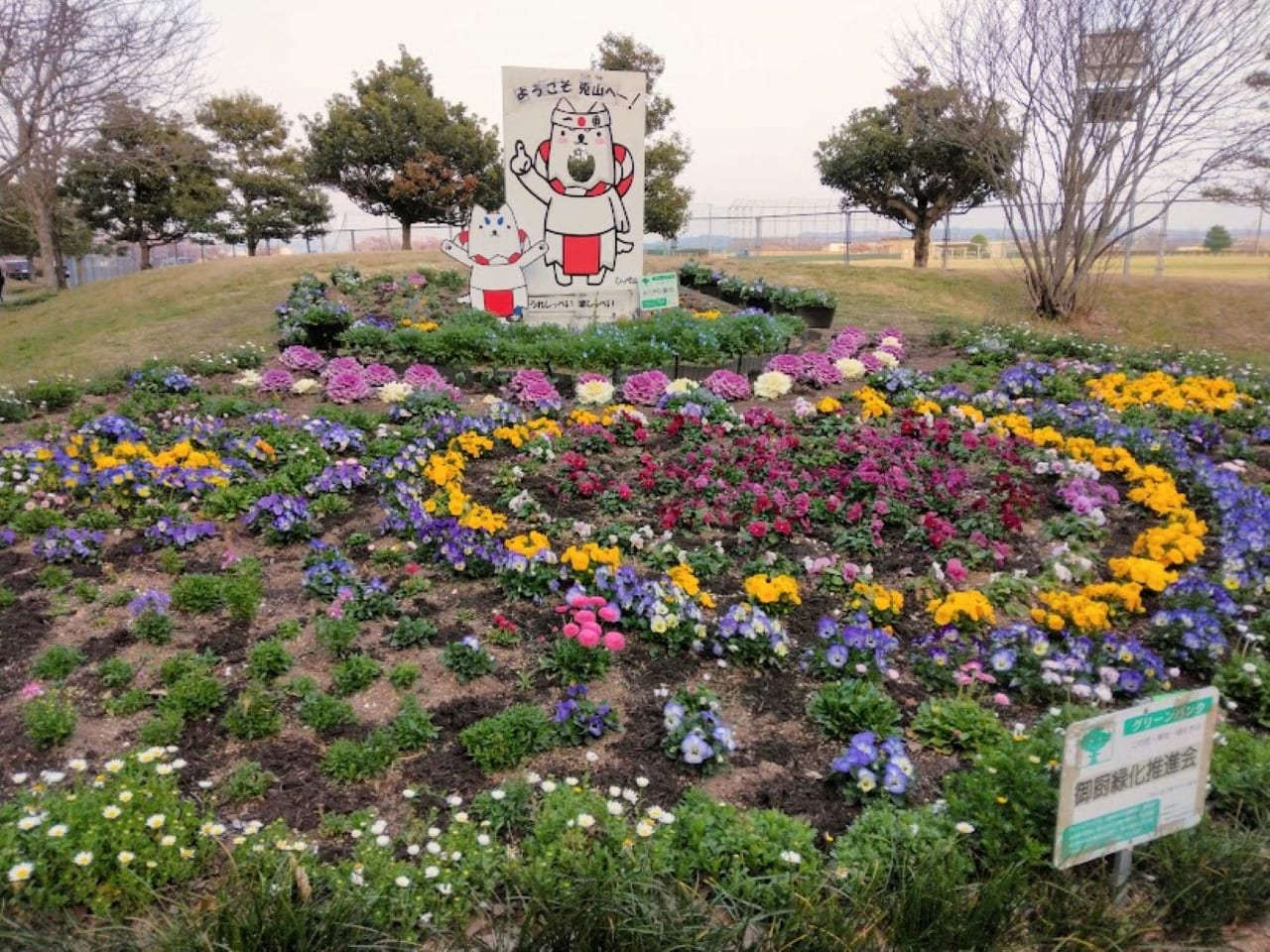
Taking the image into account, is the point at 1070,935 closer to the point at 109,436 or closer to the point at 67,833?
the point at 67,833

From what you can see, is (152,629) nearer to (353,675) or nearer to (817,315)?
(353,675)

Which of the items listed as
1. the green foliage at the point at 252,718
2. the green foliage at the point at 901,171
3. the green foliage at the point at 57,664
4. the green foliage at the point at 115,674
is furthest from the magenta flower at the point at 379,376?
the green foliage at the point at 901,171

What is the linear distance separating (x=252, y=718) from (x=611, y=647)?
1310 mm

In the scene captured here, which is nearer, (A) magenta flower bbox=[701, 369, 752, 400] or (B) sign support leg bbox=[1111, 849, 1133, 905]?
(B) sign support leg bbox=[1111, 849, 1133, 905]

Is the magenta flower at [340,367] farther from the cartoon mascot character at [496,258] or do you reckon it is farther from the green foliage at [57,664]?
the green foliage at [57,664]

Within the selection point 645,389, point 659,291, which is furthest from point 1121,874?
point 659,291

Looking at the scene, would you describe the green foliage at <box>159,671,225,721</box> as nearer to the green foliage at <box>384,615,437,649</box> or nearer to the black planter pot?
the green foliage at <box>384,615,437,649</box>

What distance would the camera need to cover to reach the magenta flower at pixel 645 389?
6.86 metres

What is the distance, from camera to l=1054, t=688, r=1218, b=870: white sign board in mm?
2055

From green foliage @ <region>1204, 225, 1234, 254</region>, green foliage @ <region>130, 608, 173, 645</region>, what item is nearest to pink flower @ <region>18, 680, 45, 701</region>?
green foliage @ <region>130, 608, 173, 645</region>

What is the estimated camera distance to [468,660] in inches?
133

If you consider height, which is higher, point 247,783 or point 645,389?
point 645,389

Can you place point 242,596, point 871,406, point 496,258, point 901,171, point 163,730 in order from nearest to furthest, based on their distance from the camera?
point 163,730 < point 242,596 < point 871,406 < point 496,258 < point 901,171

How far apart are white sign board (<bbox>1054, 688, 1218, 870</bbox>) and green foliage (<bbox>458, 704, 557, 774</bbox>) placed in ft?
5.24
